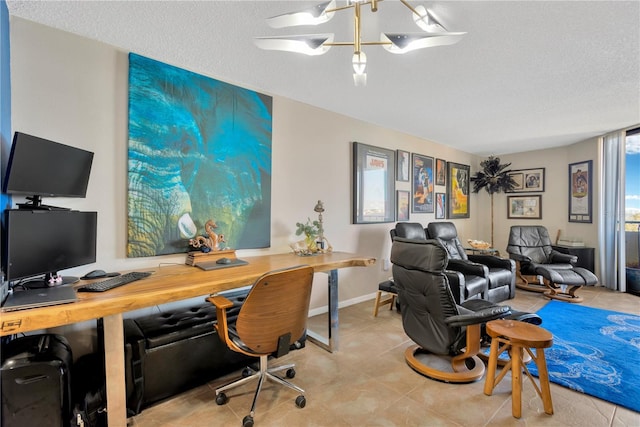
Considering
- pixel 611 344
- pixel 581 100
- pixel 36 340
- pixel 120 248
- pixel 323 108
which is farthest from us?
pixel 323 108

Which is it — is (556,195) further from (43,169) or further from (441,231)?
(43,169)

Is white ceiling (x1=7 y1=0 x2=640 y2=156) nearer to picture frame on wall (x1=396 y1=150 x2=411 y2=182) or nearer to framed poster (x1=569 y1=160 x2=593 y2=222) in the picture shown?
picture frame on wall (x1=396 y1=150 x2=411 y2=182)

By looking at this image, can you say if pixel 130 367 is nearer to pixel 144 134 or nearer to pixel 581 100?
pixel 144 134

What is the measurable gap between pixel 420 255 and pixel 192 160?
2014 mm

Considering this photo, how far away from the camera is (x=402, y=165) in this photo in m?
4.48

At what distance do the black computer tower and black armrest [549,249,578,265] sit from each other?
5.82 m

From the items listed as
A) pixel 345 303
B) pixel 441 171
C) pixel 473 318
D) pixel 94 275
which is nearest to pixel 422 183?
pixel 441 171

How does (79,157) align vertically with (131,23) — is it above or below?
below

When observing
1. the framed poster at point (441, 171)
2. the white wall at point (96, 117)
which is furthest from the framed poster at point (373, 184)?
the framed poster at point (441, 171)

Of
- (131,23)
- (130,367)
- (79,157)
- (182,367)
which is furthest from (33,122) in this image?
(182,367)

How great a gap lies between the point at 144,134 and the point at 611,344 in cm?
445

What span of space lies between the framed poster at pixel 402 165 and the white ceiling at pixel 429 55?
750 mm

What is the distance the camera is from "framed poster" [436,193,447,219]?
521 centimetres

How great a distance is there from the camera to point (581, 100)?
3.16 metres
